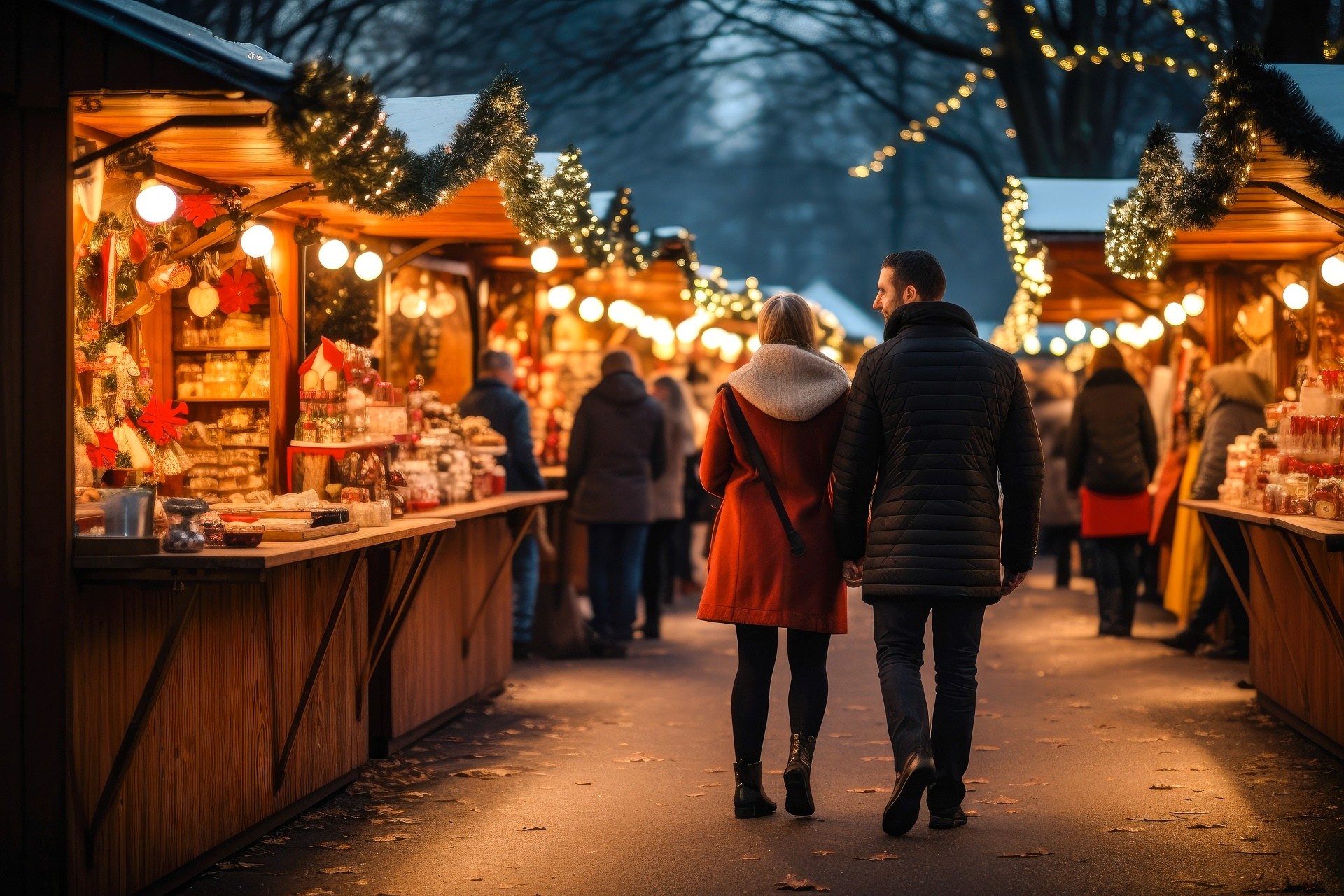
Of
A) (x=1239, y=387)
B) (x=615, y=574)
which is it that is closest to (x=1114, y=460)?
(x=1239, y=387)

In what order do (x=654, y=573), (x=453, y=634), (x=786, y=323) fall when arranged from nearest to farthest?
(x=786, y=323), (x=453, y=634), (x=654, y=573)

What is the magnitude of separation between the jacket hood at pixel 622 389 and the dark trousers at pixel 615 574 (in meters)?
0.96

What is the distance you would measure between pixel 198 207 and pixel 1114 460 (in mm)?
7731

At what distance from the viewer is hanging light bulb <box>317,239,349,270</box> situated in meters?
9.25

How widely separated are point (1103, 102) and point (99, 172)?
16.6 meters

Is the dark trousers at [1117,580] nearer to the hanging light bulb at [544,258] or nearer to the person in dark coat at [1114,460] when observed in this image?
the person in dark coat at [1114,460]

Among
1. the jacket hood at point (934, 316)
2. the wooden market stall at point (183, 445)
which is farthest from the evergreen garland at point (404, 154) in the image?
the jacket hood at point (934, 316)

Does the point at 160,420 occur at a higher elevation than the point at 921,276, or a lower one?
lower

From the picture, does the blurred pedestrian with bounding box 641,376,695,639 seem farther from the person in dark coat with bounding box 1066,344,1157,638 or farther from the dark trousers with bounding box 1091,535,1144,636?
the dark trousers with bounding box 1091,535,1144,636

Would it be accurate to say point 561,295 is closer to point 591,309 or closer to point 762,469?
point 591,309

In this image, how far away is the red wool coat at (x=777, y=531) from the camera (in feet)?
20.7

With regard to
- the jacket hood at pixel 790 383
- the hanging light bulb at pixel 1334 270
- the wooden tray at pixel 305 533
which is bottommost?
the wooden tray at pixel 305 533

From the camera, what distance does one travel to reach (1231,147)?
7.31 m

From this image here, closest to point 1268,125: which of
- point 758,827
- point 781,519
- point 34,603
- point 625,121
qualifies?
point 781,519
